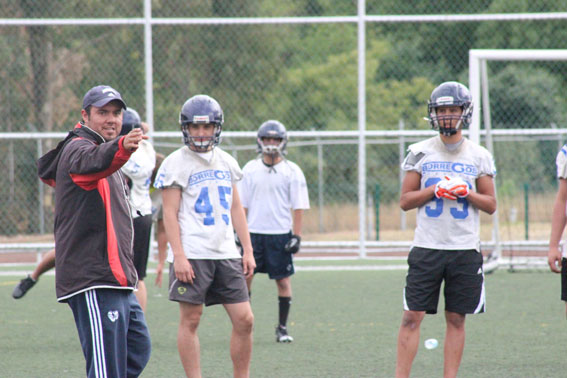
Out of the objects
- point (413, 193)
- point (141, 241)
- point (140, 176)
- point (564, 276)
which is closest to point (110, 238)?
point (413, 193)

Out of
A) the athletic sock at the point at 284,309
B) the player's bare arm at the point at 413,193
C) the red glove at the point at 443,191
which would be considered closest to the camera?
the red glove at the point at 443,191

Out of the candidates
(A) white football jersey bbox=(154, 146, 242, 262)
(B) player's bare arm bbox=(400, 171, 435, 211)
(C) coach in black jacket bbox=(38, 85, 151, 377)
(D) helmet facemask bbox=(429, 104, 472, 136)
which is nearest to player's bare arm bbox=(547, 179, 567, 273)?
(D) helmet facemask bbox=(429, 104, 472, 136)

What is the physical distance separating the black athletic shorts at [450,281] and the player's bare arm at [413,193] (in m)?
0.29

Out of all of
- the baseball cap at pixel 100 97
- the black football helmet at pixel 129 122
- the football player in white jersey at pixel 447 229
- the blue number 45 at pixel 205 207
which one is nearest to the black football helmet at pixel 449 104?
the football player in white jersey at pixel 447 229

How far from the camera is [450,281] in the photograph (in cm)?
526

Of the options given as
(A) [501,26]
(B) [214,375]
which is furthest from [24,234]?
(A) [501,26]

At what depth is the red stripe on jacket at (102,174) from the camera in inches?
149

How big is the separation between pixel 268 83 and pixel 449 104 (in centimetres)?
1193

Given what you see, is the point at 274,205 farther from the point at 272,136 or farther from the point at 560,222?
the point at 560,222

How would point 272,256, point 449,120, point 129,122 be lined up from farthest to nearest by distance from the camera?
point 272,256, point 129,122, point 449,120

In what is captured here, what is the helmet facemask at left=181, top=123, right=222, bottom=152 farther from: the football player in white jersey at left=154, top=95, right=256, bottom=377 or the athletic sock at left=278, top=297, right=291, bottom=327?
the athletic sock at left=278, top=297, right=291, bottom=327

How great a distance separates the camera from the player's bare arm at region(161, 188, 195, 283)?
518cm

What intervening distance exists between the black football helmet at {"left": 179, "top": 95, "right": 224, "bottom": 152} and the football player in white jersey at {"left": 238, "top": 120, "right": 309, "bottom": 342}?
2.31m

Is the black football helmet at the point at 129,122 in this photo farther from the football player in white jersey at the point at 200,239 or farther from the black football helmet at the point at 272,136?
the football player in white jersey at the point at 200,239
